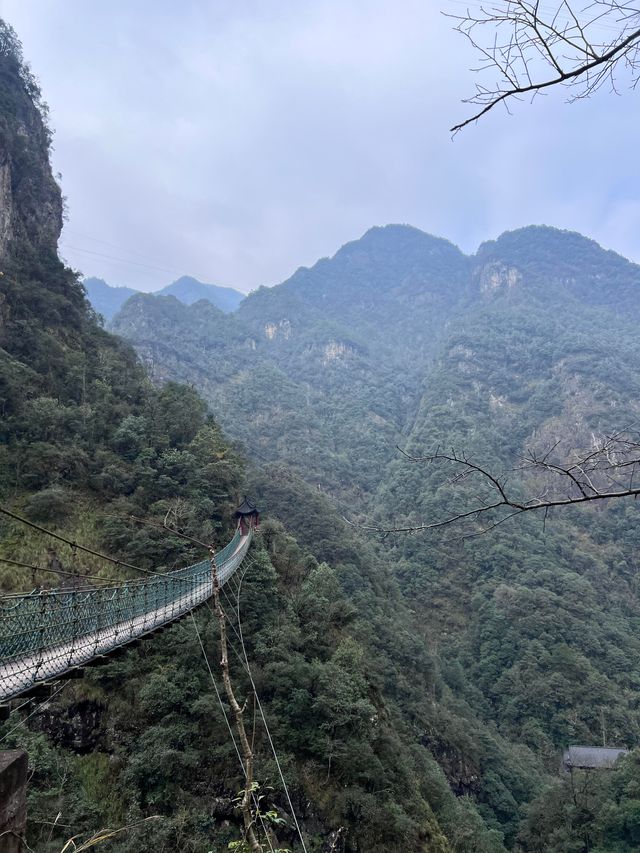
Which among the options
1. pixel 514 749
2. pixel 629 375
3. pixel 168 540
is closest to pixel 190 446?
pixel 168 540

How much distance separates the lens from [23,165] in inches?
783

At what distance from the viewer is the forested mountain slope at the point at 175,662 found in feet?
25.6

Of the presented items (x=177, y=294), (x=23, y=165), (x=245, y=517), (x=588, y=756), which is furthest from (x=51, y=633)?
(x=177, y=294)

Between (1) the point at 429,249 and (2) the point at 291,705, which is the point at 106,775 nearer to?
(2) the point at 291,705

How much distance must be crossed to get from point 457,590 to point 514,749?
12.6 meters

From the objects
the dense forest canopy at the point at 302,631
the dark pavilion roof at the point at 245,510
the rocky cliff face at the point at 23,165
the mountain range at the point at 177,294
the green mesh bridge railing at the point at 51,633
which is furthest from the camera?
the mountain range at the point at 177,294

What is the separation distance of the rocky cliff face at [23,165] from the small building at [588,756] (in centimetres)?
3160

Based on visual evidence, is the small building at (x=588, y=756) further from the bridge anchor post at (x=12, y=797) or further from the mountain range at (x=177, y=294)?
the mountain range at (x=177, y=294)

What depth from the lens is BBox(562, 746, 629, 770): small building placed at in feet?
61.4

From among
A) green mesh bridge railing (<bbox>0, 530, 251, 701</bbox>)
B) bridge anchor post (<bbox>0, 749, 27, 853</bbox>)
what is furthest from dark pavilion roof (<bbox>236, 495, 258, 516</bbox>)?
bridge anchor post (<bbox>0, 749, 27, 853</bbox>)

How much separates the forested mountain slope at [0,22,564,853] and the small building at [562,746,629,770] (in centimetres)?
Answer: 136

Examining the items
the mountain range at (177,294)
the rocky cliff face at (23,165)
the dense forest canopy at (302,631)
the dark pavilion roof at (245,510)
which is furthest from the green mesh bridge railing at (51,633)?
the mountain range at (177,294)

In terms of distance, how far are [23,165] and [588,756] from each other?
1438 inches

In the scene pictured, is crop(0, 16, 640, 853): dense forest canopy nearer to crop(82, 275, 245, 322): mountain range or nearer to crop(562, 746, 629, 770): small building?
crop(562, 746, 629, 770): small building
